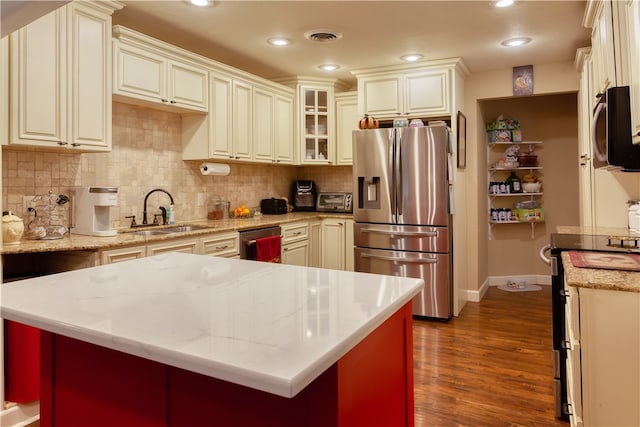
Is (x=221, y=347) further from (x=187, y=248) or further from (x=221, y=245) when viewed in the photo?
(x=221, y=245)

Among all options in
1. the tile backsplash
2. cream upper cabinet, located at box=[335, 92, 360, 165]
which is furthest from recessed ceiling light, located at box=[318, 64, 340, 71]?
the tile backsplash

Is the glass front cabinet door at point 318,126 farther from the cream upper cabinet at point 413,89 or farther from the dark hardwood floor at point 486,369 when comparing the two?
the dark hardwood floor at point 486,369

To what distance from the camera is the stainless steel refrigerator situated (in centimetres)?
395

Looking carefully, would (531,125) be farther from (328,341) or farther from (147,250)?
(328,341)

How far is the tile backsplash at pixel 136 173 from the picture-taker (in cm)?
Result: 276

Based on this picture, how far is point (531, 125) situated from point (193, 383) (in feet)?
17.6

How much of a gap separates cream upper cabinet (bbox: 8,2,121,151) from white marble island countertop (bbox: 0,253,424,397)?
133 cm

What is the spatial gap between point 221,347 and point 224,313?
23 cm

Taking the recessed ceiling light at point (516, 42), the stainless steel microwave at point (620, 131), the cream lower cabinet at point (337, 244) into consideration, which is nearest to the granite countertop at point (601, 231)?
the stainless steel microwave at point (620, 131)

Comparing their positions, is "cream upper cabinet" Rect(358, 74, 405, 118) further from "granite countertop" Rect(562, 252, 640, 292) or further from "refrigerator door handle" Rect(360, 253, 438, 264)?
"granite countertop" Rect(562, 252, 640, 292)

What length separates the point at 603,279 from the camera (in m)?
1.65

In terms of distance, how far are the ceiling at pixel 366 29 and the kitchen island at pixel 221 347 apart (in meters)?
2.22

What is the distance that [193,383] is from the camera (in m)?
1.07

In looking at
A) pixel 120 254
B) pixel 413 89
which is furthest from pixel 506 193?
pixel 120 254
